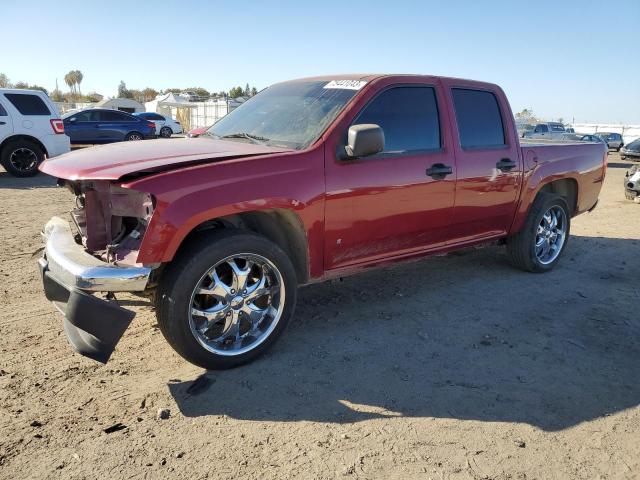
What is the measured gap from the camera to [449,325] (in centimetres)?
416

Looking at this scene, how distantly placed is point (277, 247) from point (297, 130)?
0.99m

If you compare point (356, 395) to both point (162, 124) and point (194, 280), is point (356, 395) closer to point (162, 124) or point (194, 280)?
point (194, 280)

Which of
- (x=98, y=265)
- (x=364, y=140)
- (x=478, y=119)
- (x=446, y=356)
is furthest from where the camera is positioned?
(x=478, y=119)

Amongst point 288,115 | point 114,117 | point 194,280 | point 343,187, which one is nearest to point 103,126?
point 114,117

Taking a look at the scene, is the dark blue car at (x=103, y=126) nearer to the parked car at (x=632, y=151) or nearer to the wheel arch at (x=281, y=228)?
the wheel arch at (x=281, y=228)

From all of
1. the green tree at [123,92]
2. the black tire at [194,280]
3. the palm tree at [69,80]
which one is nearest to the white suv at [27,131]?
the black tire at [194,280]

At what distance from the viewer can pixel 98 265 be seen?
2957mm

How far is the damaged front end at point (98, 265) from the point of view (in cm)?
284

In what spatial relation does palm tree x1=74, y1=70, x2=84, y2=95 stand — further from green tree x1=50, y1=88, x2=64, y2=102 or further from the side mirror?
the side mirror

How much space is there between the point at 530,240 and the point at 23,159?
10950 mm

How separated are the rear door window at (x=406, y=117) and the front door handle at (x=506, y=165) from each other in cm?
84

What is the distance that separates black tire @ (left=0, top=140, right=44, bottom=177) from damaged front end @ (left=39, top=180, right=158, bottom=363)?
30.7ft


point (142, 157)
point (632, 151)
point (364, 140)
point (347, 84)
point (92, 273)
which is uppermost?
point (347, 84)

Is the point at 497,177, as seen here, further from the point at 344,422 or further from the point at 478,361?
the point at 344,422
